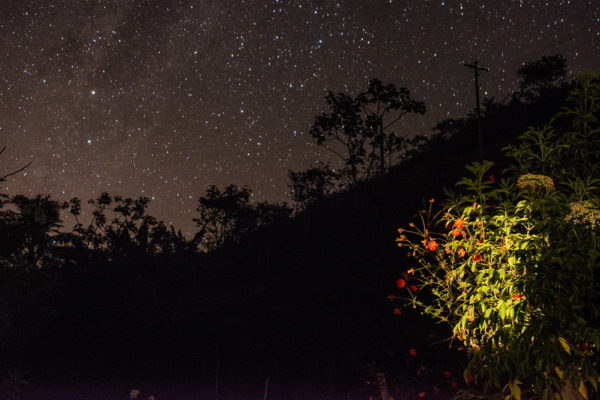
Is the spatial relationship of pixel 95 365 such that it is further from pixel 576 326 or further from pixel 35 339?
pixel 576 326

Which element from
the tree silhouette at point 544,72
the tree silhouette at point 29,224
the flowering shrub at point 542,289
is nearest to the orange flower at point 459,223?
the flowering shrub at point 542,289

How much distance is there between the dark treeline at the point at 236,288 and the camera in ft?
28.1

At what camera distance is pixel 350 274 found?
16375mm

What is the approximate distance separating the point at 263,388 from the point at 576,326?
5599 millimetres

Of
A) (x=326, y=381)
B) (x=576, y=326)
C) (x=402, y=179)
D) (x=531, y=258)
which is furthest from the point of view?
(x=402, y=179)

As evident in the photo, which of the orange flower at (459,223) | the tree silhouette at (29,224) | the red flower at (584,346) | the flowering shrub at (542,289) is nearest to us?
the flowering shrub at (542,289)

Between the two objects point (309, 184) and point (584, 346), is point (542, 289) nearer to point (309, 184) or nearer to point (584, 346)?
point (584, 346)

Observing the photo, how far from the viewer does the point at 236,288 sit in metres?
18.1

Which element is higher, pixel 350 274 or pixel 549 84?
pixel 549 84

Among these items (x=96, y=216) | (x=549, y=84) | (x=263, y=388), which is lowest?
(x=263, y=388)

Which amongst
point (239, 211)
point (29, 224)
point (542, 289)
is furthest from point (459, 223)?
→ point (239, 211)

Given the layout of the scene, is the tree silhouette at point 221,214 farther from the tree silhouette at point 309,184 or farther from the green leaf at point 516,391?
the green leaf at point 516,391

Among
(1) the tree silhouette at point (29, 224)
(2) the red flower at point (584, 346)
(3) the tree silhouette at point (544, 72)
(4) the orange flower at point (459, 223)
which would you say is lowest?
(2) the red flower at point (584, 346)

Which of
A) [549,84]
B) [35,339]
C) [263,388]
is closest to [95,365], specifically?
[35,339]
